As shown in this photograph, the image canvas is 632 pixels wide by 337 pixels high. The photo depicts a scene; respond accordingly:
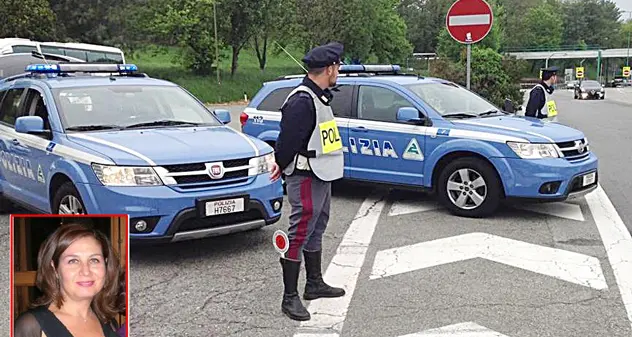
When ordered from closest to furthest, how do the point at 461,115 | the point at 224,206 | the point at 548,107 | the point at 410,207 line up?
1. the point at 224,206
2. the point at 461,115
3. the point at 410,207
4. the point at 548,107

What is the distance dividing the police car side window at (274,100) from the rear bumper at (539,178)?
10.4 feet

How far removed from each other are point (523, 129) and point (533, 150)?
38 cm

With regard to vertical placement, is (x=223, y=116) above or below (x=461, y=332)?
above

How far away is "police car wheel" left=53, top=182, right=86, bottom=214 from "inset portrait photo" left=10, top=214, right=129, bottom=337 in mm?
4168

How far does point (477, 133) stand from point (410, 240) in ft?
5.42

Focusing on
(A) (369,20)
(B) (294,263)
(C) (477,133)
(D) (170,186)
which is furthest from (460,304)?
(A) (369,20)

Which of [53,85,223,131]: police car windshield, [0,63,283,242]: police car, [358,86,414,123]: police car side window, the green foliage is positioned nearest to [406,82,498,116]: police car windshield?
[358,86,414,123]: police car side window

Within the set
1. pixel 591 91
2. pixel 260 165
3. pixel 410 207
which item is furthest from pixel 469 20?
pixel 591 91

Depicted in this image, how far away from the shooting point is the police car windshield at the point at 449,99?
8594mm

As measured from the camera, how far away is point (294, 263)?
5.01m

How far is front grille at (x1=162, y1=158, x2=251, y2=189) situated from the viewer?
19.5ft

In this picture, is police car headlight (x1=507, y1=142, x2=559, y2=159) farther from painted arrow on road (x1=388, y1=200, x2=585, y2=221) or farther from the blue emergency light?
the blue emergency light

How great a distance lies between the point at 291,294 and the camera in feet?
16.3

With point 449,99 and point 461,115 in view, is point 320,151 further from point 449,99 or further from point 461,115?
point 449,99
